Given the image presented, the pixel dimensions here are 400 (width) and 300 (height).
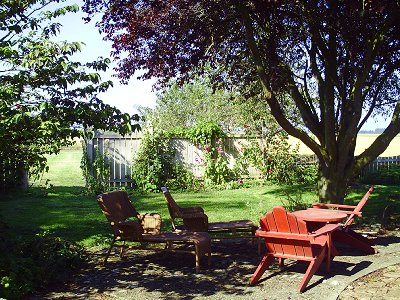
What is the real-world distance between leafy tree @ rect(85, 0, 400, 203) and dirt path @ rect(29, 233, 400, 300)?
181 centimetres

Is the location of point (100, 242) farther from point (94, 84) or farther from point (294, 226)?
point (294, 226)

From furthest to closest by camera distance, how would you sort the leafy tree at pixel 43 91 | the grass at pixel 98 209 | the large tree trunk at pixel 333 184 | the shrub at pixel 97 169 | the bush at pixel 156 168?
the bush at pixel 156 168, the shrub at pixel 97 169, the grass at pixel 98 209, the large tree trunk at pixel 333 184, the leafy tree at pixel 43 91

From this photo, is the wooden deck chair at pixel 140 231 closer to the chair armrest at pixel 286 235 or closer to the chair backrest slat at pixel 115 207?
the chair backrest slat at pixel 115 207

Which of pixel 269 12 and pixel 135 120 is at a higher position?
pixel 269 12

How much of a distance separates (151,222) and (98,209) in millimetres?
4375

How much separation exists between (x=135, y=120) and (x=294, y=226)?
2.12m

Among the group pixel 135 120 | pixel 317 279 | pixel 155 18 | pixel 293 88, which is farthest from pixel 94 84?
pixel 293 88

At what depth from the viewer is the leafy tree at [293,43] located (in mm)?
7367

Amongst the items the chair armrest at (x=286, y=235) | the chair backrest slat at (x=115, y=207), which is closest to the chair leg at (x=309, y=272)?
the chair armrest at (x=286, y=235)

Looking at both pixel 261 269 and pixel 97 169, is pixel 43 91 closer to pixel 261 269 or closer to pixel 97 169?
pixel 261 269

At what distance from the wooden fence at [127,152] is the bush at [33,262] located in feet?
28.0

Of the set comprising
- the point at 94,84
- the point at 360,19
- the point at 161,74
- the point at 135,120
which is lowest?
the point at 135,120

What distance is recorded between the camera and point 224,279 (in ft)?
18.1

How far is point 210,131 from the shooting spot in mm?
15234
